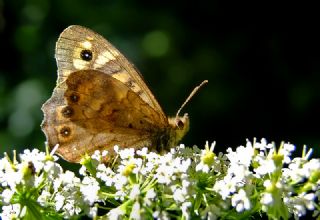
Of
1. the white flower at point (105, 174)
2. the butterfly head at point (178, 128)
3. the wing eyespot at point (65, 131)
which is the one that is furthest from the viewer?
the butterfly head at point (178, 128)

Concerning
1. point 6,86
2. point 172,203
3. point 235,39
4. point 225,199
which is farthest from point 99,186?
point 235,39

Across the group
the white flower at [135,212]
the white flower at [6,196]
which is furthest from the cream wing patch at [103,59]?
the white flower at [135,212]

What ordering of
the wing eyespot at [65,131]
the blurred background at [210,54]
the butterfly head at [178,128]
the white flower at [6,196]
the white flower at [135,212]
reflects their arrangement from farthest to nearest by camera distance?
the blurred background at [210,54] → the butterfly head at [178,128] → the wing eyespot at [65,131] → the white flower at [6,196] → the white flower at [135,212]

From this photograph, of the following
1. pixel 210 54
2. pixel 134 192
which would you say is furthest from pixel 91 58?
pixel 210 54

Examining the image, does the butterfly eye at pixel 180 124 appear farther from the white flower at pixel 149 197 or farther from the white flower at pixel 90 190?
the white flower at pixel 149 197

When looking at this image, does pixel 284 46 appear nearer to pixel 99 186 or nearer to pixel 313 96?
pixel 313 96

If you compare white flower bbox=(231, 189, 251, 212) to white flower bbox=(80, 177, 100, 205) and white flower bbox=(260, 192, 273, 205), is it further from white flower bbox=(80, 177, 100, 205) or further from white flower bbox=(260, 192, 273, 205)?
white flower bbox=(80, 177, 100, 205)
